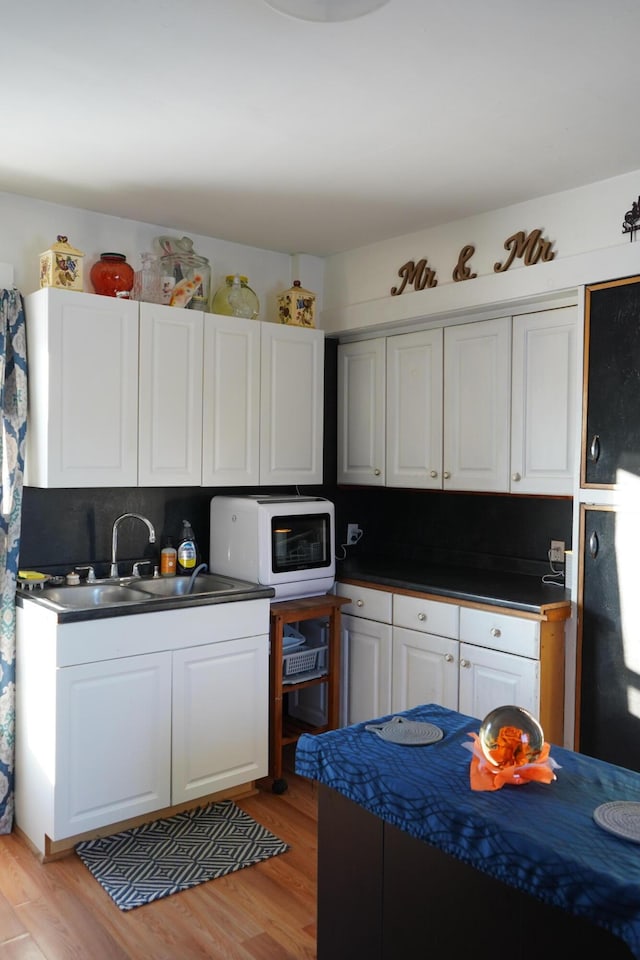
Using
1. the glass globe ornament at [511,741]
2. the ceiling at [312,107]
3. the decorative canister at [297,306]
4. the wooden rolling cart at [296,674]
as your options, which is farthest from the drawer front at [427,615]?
the ceiling at [312,107]

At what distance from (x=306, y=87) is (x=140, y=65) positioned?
0.47 meters

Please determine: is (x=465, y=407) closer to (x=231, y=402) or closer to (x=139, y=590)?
(x=231, y=402)

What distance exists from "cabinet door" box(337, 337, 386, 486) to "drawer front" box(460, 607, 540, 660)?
999mm

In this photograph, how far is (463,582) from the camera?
3.36 metres

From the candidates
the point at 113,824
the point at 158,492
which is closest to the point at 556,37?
the point at 158,492

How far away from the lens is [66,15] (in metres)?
1.85

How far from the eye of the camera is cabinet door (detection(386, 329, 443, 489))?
3615 mm

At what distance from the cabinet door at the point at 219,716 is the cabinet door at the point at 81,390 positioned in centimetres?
83

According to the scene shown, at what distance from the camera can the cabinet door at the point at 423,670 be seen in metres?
3.21

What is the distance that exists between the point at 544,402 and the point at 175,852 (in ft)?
7.39

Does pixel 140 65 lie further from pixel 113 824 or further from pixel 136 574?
pixel 113 824

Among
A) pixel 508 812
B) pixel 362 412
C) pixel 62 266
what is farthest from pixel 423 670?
pixel 62 266

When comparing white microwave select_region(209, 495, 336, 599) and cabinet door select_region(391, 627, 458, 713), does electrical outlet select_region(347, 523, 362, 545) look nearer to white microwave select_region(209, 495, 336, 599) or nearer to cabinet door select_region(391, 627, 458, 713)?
white microwave select_region(209, 495, 336, 599)

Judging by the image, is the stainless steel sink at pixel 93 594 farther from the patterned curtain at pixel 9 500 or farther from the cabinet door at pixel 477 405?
the cabinet door at pixel 477 405
